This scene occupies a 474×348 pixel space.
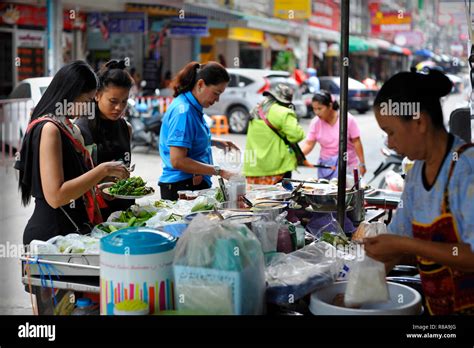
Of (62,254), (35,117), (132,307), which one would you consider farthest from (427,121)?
(35,117)

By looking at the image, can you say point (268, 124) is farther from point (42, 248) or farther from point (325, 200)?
point (42, 248)

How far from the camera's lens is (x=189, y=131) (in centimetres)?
480

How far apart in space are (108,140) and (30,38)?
15047 millimetres

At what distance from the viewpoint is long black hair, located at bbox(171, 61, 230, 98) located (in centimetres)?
481

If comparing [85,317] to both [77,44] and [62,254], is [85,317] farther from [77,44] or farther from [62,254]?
[77,44]

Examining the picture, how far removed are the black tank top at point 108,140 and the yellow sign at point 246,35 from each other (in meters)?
21.8

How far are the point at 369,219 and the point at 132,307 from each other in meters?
2.49

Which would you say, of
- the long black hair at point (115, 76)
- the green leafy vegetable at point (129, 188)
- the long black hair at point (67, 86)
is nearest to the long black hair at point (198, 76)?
the long black hair at point (115, 76)

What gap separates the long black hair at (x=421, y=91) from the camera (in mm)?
2314

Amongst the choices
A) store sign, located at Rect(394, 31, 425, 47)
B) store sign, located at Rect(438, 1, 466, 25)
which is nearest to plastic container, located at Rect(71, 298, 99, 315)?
store sign, located at Rect(438, 1, 466, 25)

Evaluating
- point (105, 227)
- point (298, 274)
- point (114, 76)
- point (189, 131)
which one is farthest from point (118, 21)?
point (298, 274)

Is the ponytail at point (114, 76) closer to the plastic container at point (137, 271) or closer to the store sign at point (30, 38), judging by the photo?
the plastic container at point (137, 271)

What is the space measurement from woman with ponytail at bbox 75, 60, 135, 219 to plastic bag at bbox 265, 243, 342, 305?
1.63 m

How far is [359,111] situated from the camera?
1100 inches
